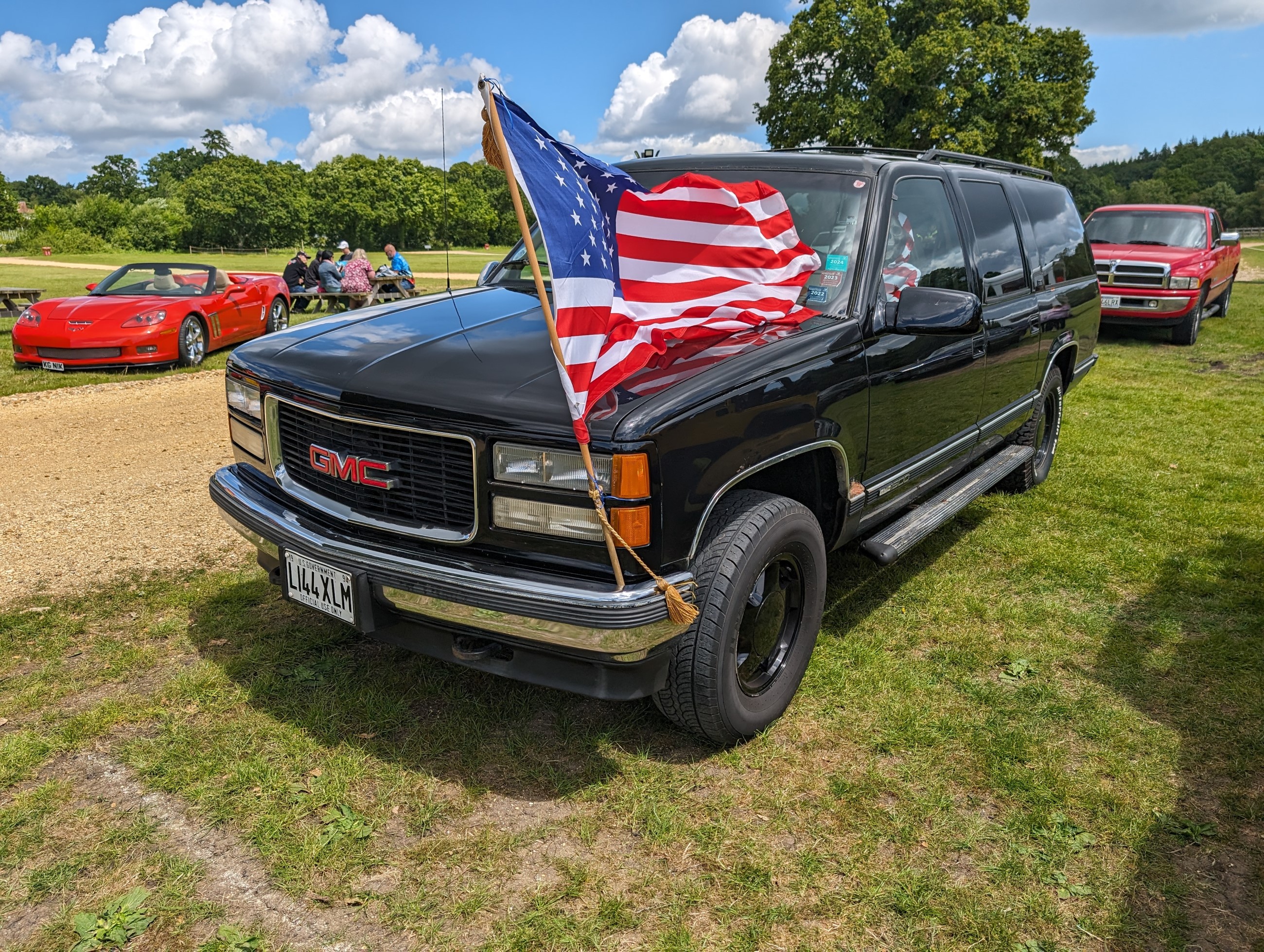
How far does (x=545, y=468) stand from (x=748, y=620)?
0.98 meters

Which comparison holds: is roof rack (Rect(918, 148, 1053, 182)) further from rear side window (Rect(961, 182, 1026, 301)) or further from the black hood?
the black hood

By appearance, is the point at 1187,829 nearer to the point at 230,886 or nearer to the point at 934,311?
the point at 934,311

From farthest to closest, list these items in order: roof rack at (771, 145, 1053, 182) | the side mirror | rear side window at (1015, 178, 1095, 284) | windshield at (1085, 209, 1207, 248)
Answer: windshield at (1085, 209, 1207, 248) < rear side window at (1015, 178, 1095, 284) < roof rack at (771, 145, 1053, 182) < the side mirror

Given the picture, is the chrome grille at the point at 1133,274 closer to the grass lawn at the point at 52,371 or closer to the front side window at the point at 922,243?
the grass lawn at the point at 52,371

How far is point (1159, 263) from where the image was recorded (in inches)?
500

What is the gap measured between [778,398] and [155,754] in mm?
2482

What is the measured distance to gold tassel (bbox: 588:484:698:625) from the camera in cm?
254

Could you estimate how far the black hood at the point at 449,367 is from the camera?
8.70 ft

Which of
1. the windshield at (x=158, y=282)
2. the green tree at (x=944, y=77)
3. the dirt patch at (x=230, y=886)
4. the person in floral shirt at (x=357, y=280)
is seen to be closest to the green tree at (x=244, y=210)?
the green tree at (x=944, y=77)

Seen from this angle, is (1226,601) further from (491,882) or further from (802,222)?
(491,882)

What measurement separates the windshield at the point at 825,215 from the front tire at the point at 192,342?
8.70 m

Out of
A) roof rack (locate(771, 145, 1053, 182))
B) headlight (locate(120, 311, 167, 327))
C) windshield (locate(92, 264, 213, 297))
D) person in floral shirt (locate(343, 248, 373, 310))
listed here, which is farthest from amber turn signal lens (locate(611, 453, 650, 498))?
person in floral shirt (locate(343, 248, 373, 310))

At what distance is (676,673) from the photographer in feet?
9.44

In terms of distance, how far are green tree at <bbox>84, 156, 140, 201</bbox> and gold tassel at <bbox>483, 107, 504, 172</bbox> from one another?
12523cm
